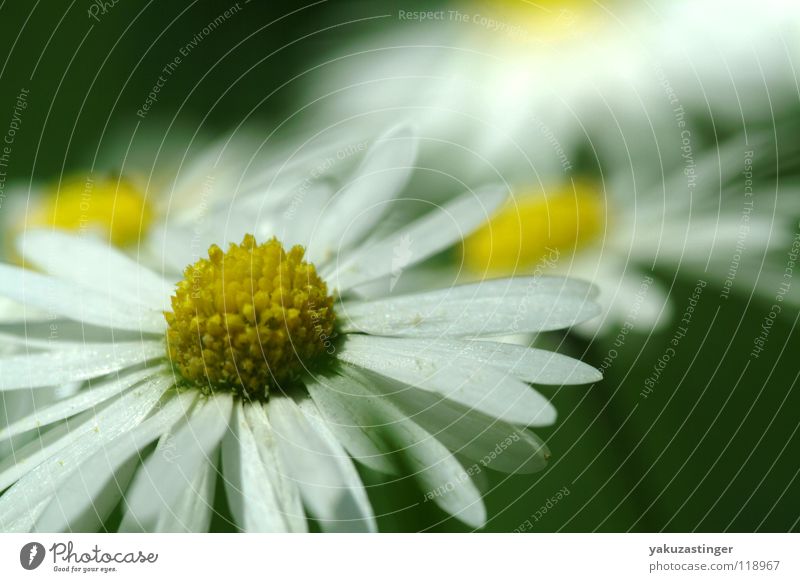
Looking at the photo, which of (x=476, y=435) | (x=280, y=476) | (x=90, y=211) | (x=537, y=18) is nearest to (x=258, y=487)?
(x=280, y=476)

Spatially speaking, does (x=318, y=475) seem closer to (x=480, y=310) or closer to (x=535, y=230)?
(x=480, y=310)

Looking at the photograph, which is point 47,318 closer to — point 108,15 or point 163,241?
point 163,241

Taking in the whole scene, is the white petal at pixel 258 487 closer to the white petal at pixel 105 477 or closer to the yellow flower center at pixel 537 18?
the white petal at pixel 105 477

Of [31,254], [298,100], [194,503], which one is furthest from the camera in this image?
[298,100]

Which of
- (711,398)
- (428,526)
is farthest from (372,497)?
(711,398)

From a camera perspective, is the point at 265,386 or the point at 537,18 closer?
the point at 265,386

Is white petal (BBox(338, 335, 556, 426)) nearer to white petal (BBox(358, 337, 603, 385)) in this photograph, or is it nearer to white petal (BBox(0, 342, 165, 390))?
white petal (BBox(358, 337, 603, 385))

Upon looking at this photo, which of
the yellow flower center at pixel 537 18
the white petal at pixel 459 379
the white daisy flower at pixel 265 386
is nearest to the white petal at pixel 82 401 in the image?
the white daisy flower at pixel 265 386
